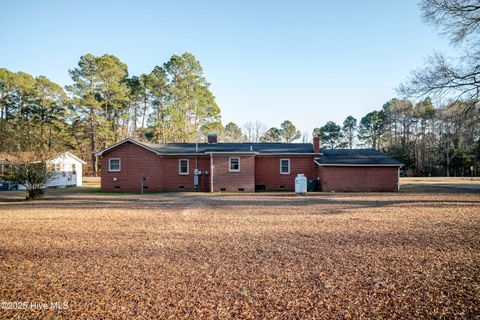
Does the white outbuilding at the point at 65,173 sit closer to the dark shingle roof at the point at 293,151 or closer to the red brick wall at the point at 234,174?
the dark shingle roof at the point at 293,151

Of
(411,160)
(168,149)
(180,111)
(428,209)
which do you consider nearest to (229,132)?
(180,111)

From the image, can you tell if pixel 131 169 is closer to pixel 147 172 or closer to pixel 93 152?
pixel 147 172

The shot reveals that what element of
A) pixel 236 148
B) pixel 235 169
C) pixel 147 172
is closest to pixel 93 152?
pixel 147 172

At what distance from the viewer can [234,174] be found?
22.7 metres

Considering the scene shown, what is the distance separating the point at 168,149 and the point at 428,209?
1974 cm

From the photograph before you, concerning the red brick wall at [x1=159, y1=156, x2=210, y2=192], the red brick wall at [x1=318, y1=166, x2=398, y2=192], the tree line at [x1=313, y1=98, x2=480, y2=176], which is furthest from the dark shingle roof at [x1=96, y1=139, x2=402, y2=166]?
the tree line at [x1=313, y1=98, x2=480, y2=176]

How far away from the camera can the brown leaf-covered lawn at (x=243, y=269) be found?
12.4ft

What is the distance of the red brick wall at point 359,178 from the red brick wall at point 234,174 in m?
6.17

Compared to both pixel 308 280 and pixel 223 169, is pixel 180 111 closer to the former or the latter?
pixel 223 169

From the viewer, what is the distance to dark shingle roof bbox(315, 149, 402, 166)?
22.9m

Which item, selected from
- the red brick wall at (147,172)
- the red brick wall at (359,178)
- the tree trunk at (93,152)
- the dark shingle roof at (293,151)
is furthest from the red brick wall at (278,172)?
the tree trunk at (93,152)

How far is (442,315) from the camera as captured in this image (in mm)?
3537

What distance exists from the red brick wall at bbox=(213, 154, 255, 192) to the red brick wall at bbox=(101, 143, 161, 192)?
520 cm

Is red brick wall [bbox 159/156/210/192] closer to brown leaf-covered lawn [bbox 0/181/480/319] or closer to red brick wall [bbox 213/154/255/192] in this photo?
red brick wall [bbox 213/154/255/192]
